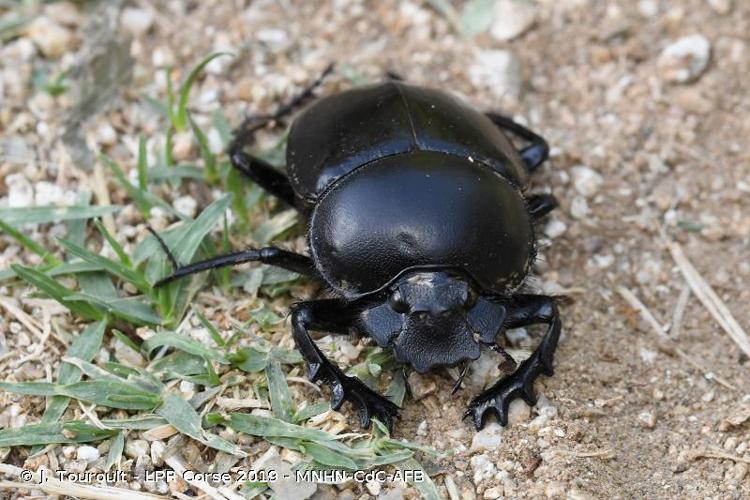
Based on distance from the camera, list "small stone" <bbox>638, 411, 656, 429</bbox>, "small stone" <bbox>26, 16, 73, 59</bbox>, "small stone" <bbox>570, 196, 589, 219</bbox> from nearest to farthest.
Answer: "small stone" <bbox>638, 411, 656, 429</bbox> → "small stone" <bbox>570, 196, 589, 219</bbox> → "small stone" <bbox>26, 16, 73, 59</bbox>

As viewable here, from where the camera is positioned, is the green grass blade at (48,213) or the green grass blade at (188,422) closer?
the green grass blade at (188,422)

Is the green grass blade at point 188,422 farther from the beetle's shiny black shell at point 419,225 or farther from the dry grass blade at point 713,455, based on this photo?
the dry grass blade at point 713,455

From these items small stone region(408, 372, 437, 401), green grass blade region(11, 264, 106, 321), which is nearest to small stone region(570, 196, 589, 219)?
small stone region(408, 372, 437, 401)

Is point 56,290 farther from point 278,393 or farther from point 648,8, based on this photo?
point 648,8

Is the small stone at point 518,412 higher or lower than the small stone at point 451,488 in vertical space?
lower

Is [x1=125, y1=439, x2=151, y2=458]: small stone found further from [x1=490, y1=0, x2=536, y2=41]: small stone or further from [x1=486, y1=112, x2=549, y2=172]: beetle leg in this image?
[x1=490, y1=0, x2=536, y2=41]: small stone

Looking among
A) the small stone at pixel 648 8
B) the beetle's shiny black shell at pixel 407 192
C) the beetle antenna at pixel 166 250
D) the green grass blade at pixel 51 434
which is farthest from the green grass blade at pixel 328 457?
the small stone at pixel 648 8
